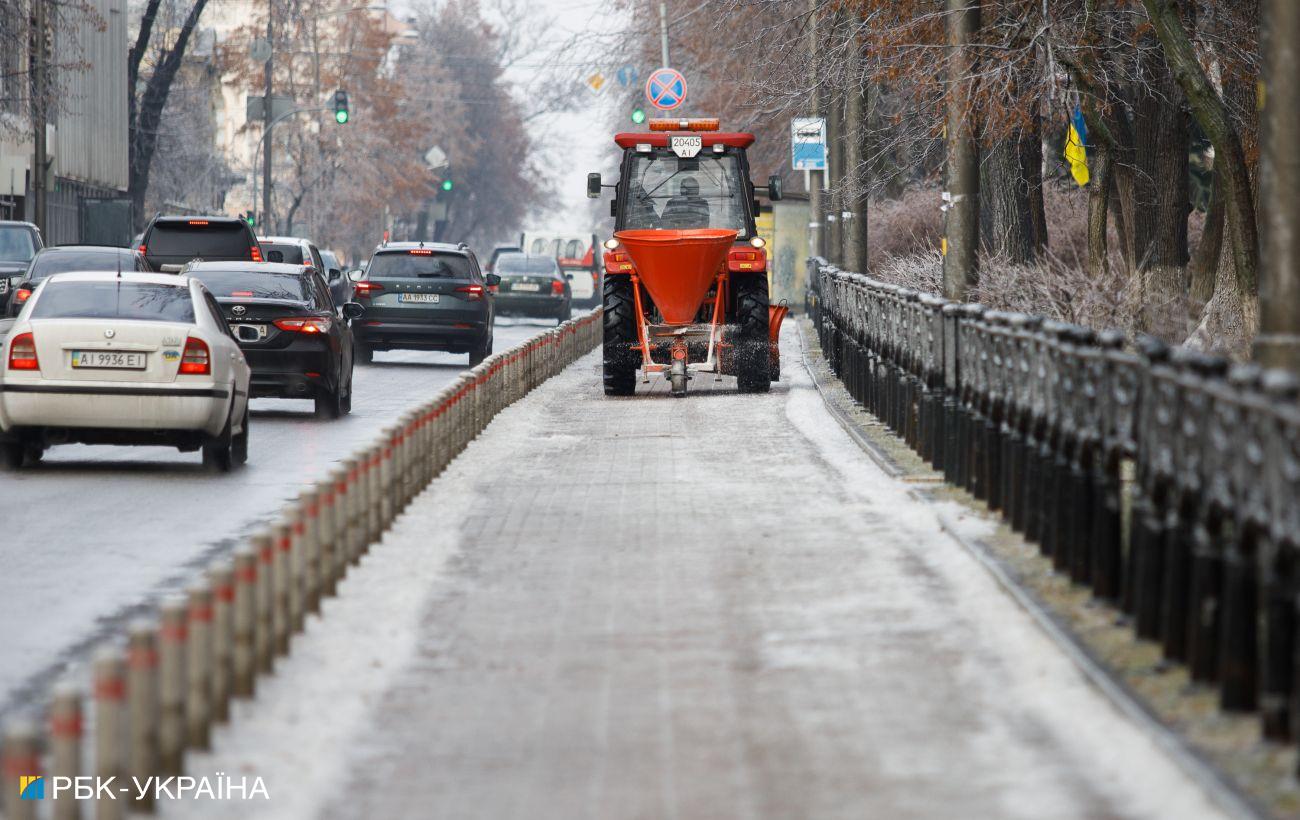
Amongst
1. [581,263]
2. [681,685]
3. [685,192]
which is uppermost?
[685,192]

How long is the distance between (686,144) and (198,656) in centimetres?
1927

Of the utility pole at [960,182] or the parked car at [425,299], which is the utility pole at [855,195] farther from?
the utility pole at [960,182]

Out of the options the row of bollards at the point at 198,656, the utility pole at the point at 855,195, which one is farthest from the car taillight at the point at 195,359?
the utility pole at the point at 855,195

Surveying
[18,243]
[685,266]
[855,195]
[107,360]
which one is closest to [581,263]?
[18,243]

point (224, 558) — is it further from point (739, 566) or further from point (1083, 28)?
point (1083, 28)

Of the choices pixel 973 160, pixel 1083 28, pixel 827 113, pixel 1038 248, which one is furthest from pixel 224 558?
pixel 827 113

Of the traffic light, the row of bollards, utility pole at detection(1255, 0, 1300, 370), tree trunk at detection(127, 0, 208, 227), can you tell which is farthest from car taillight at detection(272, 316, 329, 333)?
tree trunk at detection(127, 0, 208, 227)

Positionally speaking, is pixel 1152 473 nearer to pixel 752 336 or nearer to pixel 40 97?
pixel 752 336

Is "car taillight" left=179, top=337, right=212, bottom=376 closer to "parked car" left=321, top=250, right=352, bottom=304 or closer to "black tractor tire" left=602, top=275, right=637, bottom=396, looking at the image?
"black tractor tire" left=602, top=275, right=637, bottom=396

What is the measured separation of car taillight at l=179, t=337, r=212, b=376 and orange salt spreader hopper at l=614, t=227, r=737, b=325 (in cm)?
906

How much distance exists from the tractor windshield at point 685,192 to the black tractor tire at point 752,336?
0.73 metres

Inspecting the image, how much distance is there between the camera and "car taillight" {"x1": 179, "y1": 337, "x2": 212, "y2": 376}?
1561 centimetres

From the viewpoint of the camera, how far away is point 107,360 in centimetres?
1552

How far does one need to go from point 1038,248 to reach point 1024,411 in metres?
18.1
